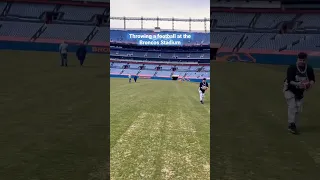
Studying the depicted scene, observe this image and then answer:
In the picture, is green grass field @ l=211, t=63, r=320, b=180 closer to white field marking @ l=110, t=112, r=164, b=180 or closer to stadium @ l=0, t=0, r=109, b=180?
white field marking @ l=110, t=112, r=164, b=180

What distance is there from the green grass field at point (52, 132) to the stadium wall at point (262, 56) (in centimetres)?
3611

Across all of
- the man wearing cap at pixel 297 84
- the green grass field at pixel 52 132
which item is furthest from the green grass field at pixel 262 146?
the green grass field at pixel 52 132

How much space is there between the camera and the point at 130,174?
4367 mm

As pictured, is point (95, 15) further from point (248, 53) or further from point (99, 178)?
point (99, 178)

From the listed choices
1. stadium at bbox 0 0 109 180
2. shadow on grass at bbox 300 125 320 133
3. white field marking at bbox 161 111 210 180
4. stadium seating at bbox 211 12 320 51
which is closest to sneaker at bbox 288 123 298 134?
shadow on grass at bbox 300 125 320 133

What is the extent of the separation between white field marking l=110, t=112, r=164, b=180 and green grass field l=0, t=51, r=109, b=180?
218 mm

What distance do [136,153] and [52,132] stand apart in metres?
2.45

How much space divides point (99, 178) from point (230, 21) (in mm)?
53144

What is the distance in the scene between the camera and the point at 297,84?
7.12m

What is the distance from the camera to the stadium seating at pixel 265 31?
46.9 metres

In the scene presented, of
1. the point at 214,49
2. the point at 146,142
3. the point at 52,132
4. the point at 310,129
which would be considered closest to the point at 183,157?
the point at 146,142

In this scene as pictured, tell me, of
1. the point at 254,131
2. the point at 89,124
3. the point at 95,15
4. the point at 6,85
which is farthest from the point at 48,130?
A: the point at 95,15

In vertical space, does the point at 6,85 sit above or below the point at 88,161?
above

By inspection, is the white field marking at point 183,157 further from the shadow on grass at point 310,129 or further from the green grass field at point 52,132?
the shadow on grass at point 310,129
